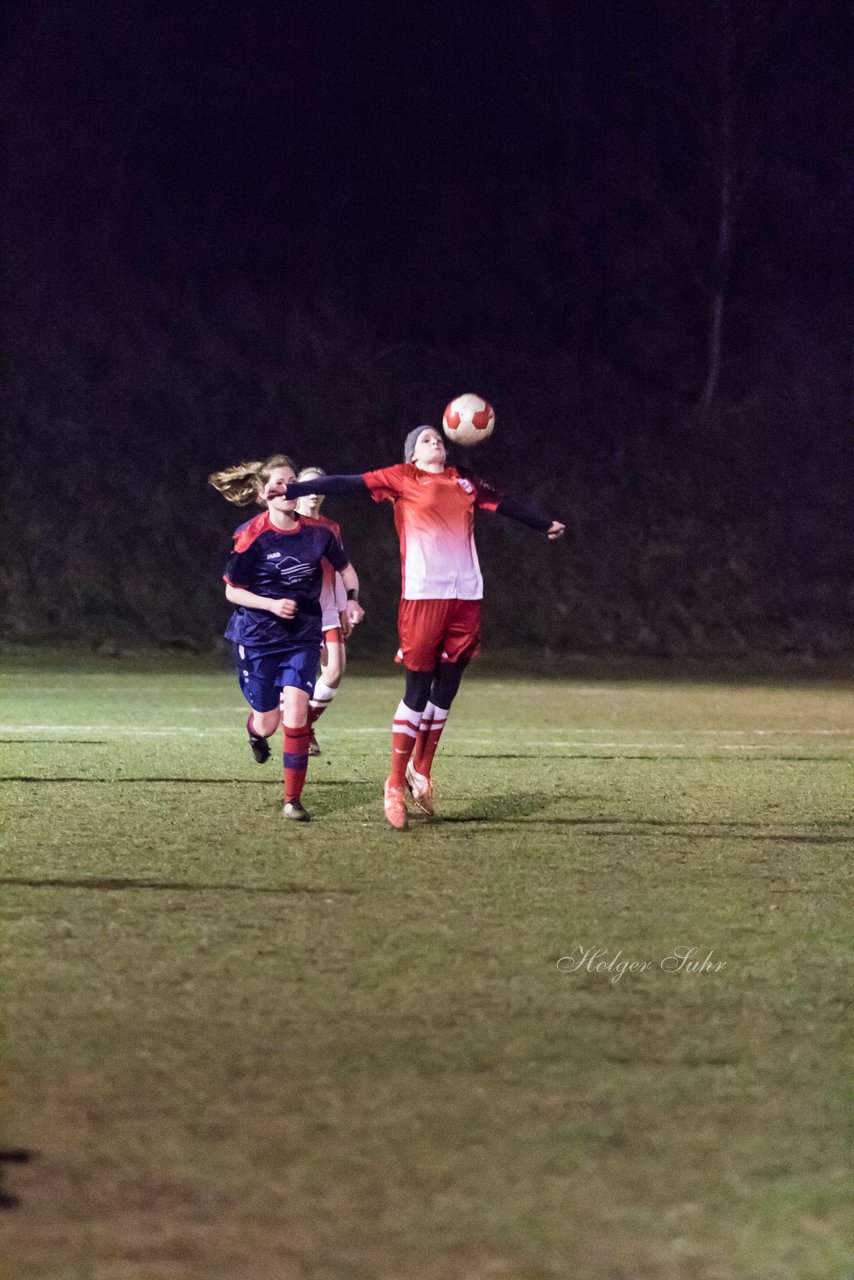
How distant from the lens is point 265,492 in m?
9.23

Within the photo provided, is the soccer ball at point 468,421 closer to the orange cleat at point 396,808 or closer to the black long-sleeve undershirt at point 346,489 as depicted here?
the black long-sleeve undershirt at point 346,489

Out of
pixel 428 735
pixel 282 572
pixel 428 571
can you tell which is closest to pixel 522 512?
pixel 428 571

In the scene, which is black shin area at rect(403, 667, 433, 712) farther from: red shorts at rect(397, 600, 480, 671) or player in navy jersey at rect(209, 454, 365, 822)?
player in navy jersey at rect(209, 454, 365, 822)

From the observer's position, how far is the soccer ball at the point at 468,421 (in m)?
8.89

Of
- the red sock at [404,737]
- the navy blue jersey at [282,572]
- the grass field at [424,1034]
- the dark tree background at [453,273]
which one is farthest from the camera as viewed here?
the dark tree background at [453,273]

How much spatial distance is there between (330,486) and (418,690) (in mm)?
1075

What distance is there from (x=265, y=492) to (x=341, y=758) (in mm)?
2993

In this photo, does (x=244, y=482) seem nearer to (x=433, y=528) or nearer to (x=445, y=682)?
(x=433, y=528)

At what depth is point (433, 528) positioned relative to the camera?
8.65 metres

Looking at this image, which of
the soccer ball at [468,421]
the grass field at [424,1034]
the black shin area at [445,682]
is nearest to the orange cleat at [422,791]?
the grass field at [424,1034]

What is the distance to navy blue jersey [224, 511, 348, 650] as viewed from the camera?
934cm

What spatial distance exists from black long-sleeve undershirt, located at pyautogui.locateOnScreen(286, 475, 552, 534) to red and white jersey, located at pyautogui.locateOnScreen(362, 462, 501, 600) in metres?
0.10

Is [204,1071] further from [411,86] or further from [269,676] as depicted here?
[411,86]

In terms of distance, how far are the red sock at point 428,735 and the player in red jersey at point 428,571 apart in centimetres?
3
